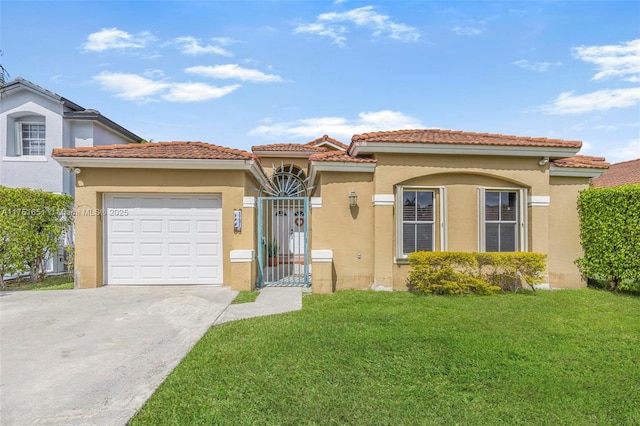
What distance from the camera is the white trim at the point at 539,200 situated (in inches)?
390

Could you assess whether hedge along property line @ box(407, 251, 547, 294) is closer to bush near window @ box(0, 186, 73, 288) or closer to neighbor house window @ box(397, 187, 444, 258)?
neighbor house window @ box(397, 187, 444, 258)

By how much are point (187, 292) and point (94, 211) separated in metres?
3.60

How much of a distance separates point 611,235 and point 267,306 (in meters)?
9.46

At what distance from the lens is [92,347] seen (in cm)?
541

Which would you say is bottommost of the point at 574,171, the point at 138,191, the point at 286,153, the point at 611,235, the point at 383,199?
the point at 611,235

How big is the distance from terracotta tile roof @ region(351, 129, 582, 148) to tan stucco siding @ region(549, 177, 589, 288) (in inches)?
48.4

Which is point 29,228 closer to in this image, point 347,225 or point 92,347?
point 92,347

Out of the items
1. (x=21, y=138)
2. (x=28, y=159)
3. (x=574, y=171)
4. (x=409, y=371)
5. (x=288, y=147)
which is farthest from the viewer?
(x=288, y=147)

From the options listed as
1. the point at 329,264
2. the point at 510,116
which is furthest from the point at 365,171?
the point at 510,116

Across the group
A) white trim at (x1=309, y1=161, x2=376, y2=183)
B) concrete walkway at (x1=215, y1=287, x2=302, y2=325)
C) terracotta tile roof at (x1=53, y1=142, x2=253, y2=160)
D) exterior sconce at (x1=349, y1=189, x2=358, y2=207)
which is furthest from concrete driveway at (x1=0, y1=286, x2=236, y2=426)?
white trim at (x1=309, y1=161, x2=376, y2=183)

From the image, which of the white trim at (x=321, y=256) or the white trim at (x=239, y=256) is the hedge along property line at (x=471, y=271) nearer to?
the white trim at (x=321, y=256)

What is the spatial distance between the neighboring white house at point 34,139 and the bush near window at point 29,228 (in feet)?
9.99

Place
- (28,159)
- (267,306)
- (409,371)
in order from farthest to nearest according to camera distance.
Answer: (28,159)
(267,306)
(409,371)

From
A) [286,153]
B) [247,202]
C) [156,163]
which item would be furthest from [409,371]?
[286,153]
